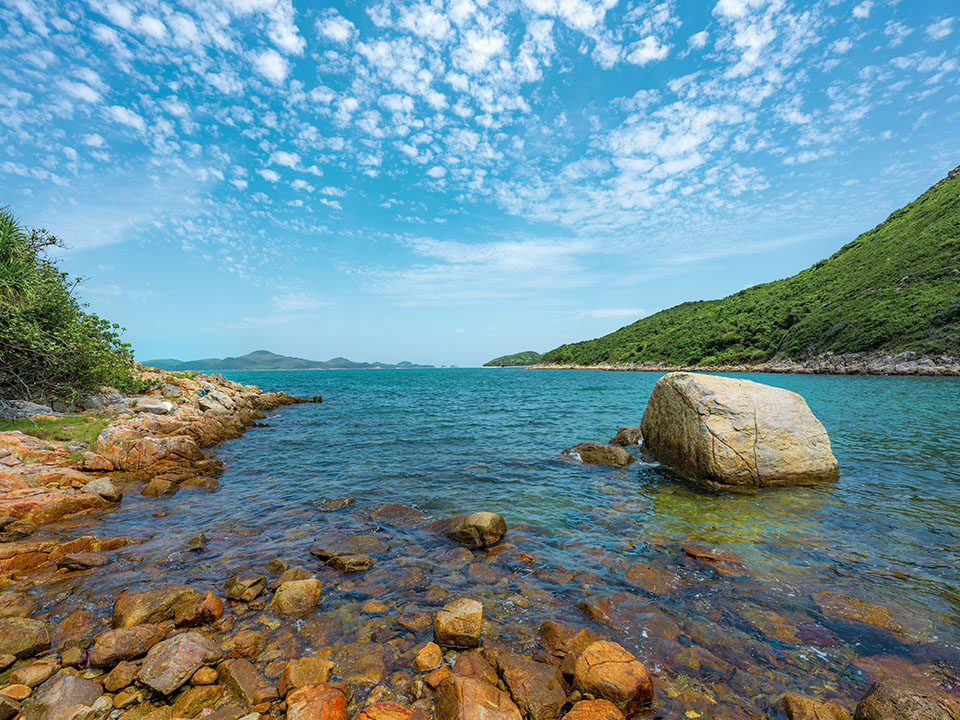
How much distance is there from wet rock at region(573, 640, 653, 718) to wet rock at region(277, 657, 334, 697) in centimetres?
298

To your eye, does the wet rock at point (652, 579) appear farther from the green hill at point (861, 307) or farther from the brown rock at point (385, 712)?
the green hill at point (861, 307)

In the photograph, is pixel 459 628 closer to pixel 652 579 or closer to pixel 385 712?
pixel 385 712

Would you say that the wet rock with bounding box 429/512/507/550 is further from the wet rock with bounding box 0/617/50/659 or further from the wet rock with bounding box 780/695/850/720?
the wet rock with bounding box 0/617/50/659

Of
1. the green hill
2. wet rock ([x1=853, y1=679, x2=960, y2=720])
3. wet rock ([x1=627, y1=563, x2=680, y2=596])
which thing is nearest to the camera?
wet rock ([x1=853, y1=679, x2=960, y2=720])

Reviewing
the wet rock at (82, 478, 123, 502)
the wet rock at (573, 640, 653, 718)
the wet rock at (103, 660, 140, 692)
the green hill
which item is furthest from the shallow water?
the green hill

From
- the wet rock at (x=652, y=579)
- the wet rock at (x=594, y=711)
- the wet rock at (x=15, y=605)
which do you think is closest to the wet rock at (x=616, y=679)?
the wet rock at (x=594, y=711)

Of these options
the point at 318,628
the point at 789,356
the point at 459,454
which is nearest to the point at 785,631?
the point at 318,628

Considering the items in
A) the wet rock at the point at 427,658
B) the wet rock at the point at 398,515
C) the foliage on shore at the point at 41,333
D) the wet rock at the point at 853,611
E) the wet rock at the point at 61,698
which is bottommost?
the wet rock at the point at 398,515

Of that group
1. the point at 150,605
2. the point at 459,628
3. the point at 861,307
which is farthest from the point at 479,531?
the point at 861,307

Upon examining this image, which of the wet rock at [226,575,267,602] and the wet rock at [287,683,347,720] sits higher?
the wet rock at [287,683,347,720]

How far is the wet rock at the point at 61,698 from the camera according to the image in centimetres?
405

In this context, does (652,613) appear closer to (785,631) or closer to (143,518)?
(785,631)

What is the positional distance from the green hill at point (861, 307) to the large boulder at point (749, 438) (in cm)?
6092

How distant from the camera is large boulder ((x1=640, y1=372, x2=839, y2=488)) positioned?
38.1ft
